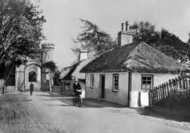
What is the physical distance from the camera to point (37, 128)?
35.0ft

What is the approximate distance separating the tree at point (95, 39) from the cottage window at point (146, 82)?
45787 millimetres

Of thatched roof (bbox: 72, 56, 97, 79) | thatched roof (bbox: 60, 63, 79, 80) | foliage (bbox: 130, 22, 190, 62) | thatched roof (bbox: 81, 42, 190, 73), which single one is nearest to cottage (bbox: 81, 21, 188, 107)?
thatched roof (bbox: 81, 42, 190, 73)

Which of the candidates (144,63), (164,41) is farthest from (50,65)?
(144,63)

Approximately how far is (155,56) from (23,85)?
2940 centimetres

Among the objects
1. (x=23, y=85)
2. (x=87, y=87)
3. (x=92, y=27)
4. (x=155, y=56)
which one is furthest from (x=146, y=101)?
(x=92, y=27)

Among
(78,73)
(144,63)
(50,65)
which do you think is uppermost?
(50,65)

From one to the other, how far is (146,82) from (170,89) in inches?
141

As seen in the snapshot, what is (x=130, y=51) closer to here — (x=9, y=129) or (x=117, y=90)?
(x=117, y=90)

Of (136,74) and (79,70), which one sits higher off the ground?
(79,70)

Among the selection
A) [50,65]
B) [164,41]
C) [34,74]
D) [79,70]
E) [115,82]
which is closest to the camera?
[115,82]

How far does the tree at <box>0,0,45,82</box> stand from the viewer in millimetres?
23891

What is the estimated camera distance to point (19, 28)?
25.1 meters

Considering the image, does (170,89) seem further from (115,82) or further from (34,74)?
(34,74)

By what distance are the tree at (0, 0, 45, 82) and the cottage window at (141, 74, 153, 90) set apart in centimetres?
1095
